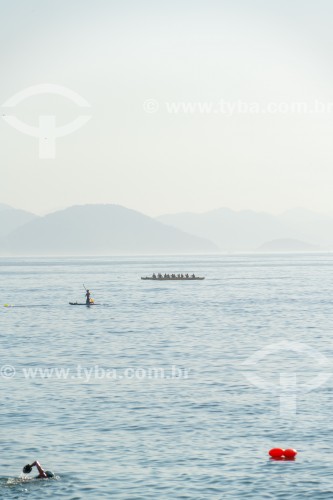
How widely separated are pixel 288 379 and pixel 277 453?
74.3 ft

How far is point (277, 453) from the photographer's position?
3891cm

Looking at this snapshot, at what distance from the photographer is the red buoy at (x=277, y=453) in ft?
127

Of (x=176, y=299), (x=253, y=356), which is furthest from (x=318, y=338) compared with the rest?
(x=176, y=299)

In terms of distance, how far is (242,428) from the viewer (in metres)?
44.8

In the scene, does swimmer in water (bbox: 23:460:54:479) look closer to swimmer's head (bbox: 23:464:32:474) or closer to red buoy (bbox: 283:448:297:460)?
swimmer's head (bbox: 23:464:32:474)

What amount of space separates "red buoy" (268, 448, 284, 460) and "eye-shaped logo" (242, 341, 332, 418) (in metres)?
9.19

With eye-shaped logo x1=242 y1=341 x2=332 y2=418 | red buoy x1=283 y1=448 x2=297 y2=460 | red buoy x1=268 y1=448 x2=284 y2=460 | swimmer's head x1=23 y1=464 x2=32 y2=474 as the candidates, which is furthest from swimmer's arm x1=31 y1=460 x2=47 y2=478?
eye-shaped logo x1=242 y1=341 x2=332 y2=418

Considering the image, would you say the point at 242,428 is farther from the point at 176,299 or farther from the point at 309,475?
the point at 176,299

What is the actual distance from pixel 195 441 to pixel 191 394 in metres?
12.2

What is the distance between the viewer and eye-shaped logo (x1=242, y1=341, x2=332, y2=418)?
52000mm

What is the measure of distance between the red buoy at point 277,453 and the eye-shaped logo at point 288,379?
919 centimetres

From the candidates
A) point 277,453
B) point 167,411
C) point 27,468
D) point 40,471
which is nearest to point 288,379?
point 167,411

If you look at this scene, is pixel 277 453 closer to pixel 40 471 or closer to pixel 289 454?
pixel 289 454

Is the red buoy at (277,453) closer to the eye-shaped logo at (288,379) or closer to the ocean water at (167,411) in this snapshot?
the ocean water at (167,411)
